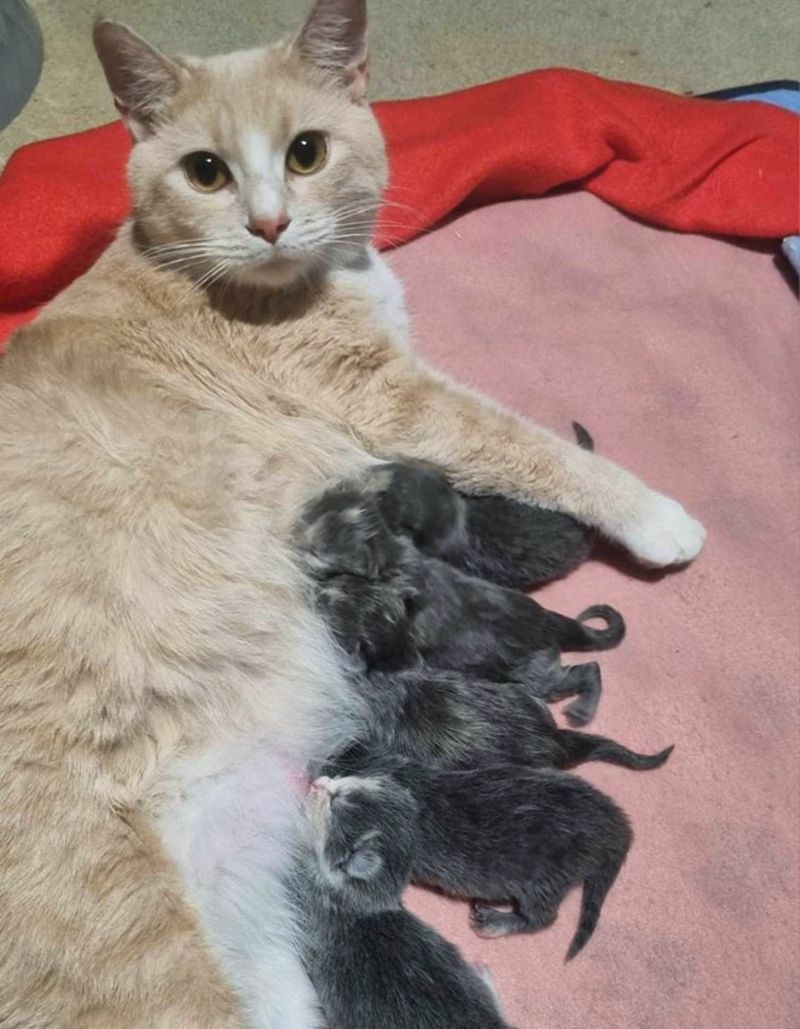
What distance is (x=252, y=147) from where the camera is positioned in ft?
5.31

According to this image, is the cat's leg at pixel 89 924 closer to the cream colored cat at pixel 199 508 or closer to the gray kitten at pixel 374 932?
the cream colored cat at pixel 199 508

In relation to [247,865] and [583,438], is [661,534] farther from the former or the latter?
[247,865]

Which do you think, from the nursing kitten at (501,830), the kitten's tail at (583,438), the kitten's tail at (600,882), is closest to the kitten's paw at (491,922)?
the nursing kitten at (501,830)

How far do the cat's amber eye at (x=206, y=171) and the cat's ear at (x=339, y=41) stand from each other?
0.29 metres

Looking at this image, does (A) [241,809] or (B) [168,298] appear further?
(B) [168,298]

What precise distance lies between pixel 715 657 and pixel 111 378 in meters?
1.41

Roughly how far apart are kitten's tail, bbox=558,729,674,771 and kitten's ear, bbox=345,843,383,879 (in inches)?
16.5

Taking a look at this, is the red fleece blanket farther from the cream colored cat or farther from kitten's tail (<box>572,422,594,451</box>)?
kitten's tail (<box>572,422,594,451</box>)

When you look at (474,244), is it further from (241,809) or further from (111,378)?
(241,809)

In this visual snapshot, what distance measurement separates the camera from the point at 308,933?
160 centimetres

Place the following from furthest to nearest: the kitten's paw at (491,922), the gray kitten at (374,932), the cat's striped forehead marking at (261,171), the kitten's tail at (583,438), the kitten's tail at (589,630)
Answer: the kitten's tail at (583,438)
the kitten's tail at (589,630)
the kitten's paw at (491,922)
the cat's striped forehead marking at (261,171)
the gray kitten at (374,932)

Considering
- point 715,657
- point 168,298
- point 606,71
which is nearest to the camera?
point 168,298

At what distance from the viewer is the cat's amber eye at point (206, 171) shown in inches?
65.6

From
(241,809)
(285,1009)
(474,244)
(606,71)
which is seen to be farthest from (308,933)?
(606,71)
